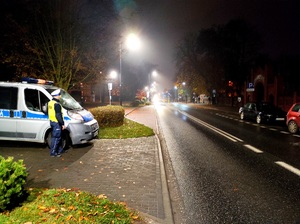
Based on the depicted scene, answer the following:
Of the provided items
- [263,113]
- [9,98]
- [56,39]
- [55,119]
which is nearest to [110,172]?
[55,119]

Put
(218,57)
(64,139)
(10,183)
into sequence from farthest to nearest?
(218,57)
(64,139)
(10,183)

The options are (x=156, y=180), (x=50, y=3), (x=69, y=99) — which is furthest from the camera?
(x=50, y=3)

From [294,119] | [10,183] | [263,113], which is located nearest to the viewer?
[10,183]

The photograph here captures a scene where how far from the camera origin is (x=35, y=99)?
29.4 ft

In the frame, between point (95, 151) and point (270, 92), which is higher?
point (270, 92)

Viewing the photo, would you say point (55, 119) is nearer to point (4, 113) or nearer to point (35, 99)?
point (35, 99)

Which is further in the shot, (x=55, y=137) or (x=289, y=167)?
(x=55, y=137)

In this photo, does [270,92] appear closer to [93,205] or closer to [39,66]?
[39,66]

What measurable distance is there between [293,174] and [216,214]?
10.9 ft

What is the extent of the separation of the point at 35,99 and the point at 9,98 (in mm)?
884

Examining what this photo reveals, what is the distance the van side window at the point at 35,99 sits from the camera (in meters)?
8.89

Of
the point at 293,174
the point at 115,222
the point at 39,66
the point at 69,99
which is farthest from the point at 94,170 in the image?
the point at 39,66

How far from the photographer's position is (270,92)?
1436 inches

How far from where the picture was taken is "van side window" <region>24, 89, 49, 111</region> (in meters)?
8.89
